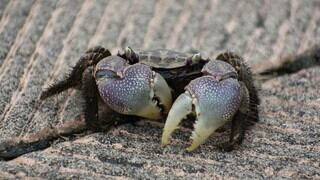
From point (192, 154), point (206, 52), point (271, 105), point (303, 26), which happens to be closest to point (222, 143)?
point (192, 154)

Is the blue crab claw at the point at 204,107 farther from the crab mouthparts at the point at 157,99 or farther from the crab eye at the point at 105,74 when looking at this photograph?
the crab eye at the point at 105,74

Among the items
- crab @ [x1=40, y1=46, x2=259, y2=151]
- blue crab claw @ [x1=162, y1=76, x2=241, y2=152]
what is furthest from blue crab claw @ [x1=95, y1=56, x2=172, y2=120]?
blue crab claw @ [x1=162, y1=76, x2=241, y2=152]

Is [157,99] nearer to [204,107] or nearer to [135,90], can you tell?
[135,90]

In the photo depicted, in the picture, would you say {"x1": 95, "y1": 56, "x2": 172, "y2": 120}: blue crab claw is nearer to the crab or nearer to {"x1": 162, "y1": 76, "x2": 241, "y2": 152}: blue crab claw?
the crab

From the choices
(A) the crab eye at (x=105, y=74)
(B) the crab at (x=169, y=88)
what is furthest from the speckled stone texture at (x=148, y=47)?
(A) the crab eye at (x=105, y=74)

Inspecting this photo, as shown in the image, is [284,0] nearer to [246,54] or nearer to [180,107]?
[246,54]

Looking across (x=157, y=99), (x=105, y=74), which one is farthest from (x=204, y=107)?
(x=105, y=74)

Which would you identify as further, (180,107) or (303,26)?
(303,26)
